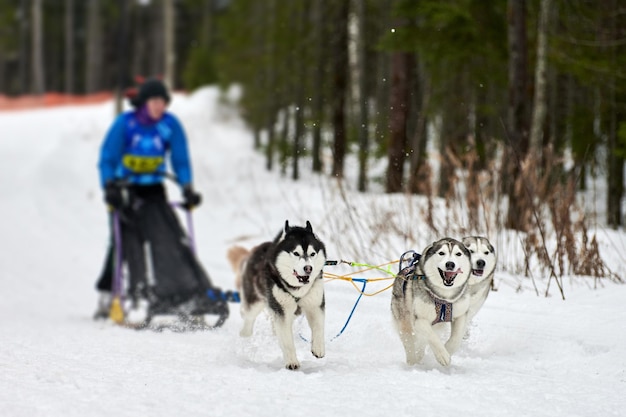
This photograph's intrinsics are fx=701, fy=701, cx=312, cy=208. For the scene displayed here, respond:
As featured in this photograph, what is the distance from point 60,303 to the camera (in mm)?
7707

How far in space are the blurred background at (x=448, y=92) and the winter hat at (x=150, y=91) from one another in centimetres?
81

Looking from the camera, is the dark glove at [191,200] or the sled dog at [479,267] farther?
the dark glove at [191,200]

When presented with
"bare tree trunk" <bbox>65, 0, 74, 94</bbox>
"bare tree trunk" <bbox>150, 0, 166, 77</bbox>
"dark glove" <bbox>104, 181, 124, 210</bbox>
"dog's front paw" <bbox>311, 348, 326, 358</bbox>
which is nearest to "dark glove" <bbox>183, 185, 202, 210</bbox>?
"dark glove" <bbox>104, 181, 124, 210</bbox>

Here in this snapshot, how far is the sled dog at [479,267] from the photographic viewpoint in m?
3.53

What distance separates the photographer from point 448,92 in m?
13.4

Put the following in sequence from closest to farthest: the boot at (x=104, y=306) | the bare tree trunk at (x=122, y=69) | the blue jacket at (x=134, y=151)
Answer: the blue jacket at (x=134, y=151)
the boot at (x=104, y=306)
the bare tree trunk at (x=122, y=69)

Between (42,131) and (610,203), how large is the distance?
59.6 feet

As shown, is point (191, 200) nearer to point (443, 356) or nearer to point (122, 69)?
point (443, 356)

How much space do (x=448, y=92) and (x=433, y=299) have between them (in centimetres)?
1044

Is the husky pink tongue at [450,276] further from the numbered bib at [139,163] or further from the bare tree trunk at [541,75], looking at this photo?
the bare tree trunk at [541,75]

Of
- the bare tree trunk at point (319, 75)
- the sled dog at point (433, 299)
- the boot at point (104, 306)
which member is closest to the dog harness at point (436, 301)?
the sled dog at point (433, 299)

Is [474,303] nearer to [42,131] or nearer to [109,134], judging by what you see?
[109,134]

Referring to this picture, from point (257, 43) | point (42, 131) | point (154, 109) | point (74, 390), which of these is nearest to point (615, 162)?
point (154, 109)

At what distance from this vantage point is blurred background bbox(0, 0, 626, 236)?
6629 millimetres
